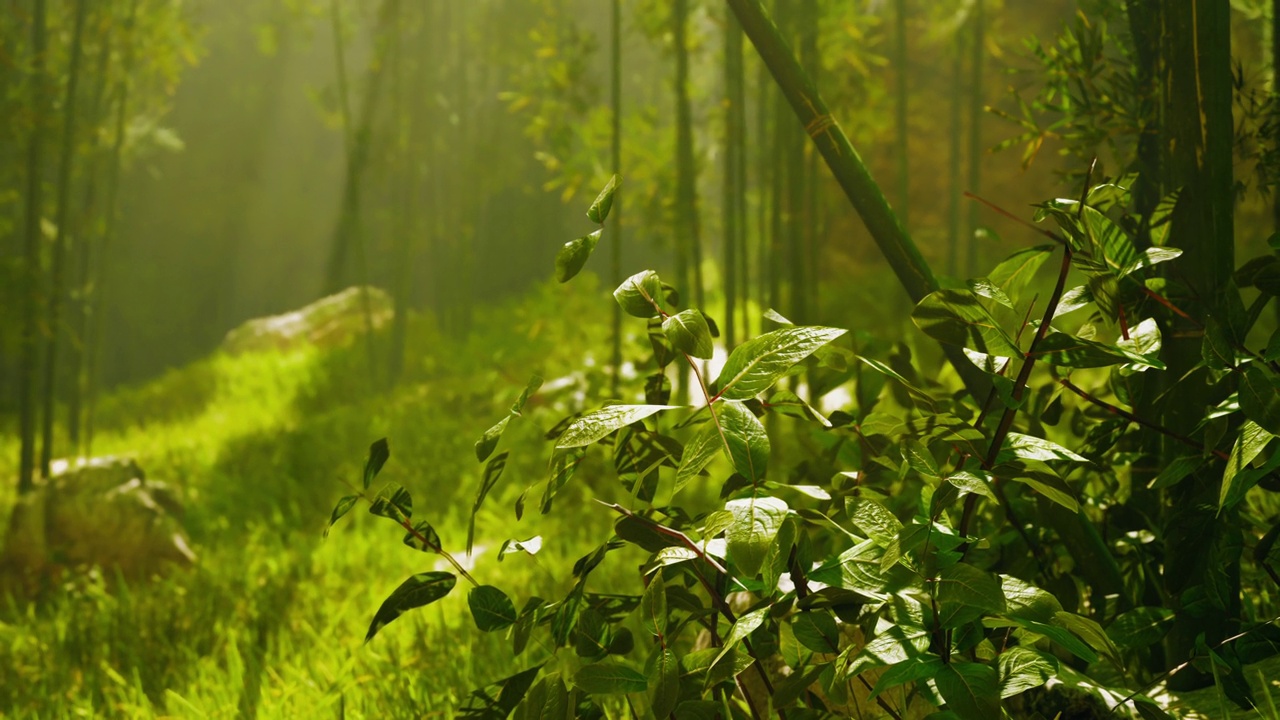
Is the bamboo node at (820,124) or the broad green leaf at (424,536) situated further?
the bamboo node at (820,124)

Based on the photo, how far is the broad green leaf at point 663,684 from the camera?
0.69 metres

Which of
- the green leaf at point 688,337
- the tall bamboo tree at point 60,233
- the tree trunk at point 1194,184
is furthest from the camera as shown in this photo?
the tall bamboo tree at point 60,233

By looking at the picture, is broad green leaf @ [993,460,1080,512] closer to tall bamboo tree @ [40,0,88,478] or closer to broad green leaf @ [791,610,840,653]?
broad green leaf @ [791,610,840,653]

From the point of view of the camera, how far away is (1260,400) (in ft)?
2.38

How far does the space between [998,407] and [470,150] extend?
9.78 metres

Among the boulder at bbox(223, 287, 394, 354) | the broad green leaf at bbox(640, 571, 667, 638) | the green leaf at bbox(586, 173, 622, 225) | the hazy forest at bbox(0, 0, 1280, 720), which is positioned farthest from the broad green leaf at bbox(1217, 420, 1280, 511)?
the boulder at bbox(223, 287, 394, 354)

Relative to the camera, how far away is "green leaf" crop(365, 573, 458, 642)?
794 mm

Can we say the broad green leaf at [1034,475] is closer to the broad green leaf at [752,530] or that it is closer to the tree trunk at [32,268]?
the broad green leaf at [752,530]

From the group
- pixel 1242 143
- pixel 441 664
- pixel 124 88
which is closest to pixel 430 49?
pixel 124 88

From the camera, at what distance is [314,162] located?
62.3 feet

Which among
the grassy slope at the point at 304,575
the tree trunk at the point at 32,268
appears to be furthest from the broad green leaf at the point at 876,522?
the tree trunk at the point at 32,268

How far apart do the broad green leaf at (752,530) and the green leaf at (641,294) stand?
21 cm

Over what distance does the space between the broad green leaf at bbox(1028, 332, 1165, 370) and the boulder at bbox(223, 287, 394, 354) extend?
31.0ft

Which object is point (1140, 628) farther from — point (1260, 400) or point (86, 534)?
point (86, 534)
